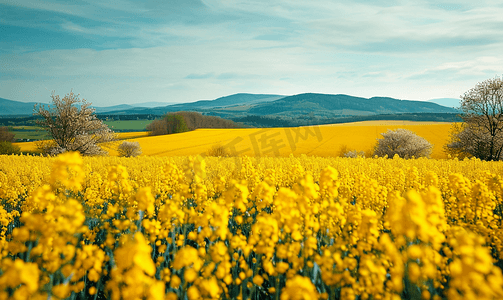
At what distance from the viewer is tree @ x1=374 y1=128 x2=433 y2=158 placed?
31.7 m

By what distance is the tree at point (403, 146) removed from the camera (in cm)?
3172

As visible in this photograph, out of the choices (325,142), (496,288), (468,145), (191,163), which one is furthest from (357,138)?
(496,288)

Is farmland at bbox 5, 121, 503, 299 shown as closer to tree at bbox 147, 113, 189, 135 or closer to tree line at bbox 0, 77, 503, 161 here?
tree line at bbox 0, 77, 503, 161

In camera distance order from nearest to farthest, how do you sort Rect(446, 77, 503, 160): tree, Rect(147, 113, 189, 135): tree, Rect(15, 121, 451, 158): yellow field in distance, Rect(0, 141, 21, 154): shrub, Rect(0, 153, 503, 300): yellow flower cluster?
Rect(0, 153, 503, 300): yellow flower cluster → Rect(446, 77, 503, 160): tree → Rect(0, 141, 21, 154): shrub → Rect(15, 121, 451, 158): yellow field in distance → Rect(147, 113, 189, 135): tree

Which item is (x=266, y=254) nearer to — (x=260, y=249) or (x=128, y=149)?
(x=260, y=249)

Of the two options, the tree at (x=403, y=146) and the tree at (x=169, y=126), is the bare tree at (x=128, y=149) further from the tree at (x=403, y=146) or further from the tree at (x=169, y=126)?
the tree at (x=403, y=146)

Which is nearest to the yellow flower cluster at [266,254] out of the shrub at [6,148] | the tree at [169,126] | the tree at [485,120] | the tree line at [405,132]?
the tree line at [405,132]

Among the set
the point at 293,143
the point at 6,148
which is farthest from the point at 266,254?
the point at 6,148

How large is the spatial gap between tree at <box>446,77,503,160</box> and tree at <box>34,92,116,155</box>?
41919mm

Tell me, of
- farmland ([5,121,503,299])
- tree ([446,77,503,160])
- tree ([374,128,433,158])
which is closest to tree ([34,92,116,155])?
farmland ([5,121,503,299])

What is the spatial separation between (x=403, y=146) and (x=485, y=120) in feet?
26.9

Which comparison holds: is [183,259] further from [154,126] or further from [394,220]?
[154,126]

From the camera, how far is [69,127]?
29.6 metres

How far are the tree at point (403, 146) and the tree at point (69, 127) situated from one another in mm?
35093
